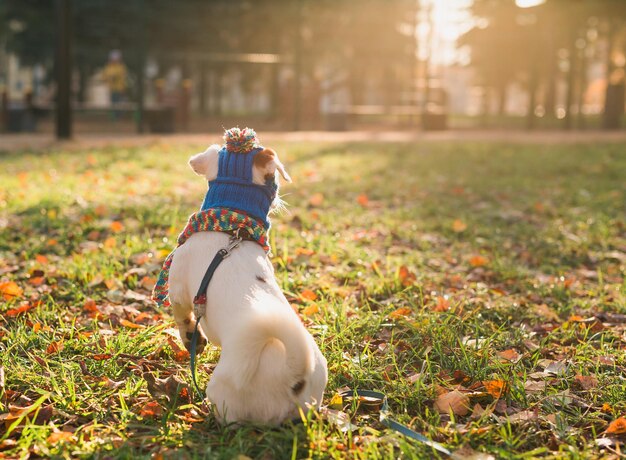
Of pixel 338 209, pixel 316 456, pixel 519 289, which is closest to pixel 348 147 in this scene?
pixel 338 209

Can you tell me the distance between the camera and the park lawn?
7.99 ft

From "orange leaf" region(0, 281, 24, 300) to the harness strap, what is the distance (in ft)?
6.18

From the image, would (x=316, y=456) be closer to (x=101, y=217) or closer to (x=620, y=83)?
(x=101, y=217)

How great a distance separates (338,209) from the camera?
265 inches

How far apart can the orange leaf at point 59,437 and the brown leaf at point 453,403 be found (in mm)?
1259

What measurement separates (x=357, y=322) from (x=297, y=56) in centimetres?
1378

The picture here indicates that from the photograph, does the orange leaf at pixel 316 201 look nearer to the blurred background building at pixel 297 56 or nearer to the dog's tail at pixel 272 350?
the dog's tail at pixel 272 350

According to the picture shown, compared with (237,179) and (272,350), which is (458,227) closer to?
(237,179)

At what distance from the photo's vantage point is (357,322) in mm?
3453

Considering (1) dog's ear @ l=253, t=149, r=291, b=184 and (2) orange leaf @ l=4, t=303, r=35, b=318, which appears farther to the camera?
(2) orange leaf @ l=4, t=303, r=35, b=318

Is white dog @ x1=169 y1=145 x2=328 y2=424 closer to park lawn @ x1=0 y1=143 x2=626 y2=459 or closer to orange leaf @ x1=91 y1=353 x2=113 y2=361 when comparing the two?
park lawn @ x1=0 y1=143 x2=626 y2=459

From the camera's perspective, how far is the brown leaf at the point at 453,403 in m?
2.66

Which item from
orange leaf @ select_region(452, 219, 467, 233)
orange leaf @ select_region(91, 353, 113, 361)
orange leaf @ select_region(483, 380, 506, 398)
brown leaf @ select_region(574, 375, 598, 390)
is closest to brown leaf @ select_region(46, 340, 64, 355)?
orange leaf @ select_region(91, 353, 113, 361)

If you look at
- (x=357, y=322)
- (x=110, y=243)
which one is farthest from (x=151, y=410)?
(x=110, y=243)
